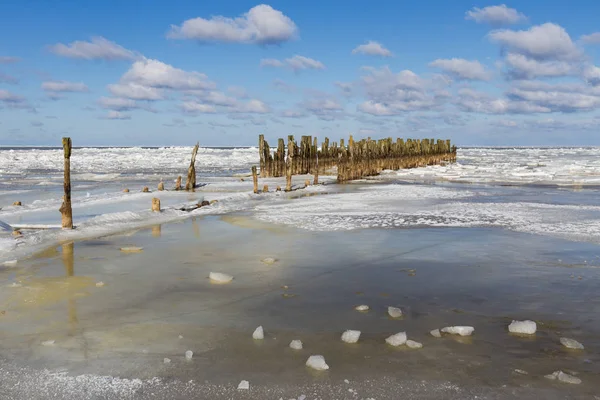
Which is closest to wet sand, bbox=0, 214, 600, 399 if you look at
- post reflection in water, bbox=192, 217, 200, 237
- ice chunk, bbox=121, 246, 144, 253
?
ice chunk, bbox=121, 246, 144, 253

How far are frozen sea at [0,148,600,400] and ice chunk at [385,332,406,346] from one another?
0.21 feet

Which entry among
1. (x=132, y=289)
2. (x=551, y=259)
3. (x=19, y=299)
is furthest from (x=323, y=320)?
(x=551, y=259)

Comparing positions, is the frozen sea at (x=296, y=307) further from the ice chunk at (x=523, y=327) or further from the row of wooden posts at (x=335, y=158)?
the row of wooden posts at (x=335, y=158)

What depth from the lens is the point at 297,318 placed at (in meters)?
5.37

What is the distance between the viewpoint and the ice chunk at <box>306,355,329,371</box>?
411 centimetres

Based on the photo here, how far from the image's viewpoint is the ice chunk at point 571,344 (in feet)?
14.7

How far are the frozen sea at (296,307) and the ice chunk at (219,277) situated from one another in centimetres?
16

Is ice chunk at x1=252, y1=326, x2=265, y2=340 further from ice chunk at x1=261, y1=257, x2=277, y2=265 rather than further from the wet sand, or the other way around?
ice chunk at x1=261, y1=257, x2=277, y2=265

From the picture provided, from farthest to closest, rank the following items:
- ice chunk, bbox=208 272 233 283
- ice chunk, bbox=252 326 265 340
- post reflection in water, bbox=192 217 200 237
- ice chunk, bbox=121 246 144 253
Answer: post reflection in water, bbox=192 217 200 237
ice chunk, bbox=121 246 144 253
ice chunk, bbox=208 272 233 283
ice chunk, bbox=252 326 265 340

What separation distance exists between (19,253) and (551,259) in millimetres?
8876

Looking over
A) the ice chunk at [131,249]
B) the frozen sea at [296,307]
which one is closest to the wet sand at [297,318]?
the frozen sea at [296,307]

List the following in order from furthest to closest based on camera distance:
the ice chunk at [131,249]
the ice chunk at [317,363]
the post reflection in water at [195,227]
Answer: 1. the post reflection in water at [195,227]
2. the ice chunk at [131,249]
3. the ice chunk at [317,363]

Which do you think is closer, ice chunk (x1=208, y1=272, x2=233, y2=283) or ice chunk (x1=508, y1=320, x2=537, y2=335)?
ice chunk (x1=508, y1=320, x2=537, y2=335)

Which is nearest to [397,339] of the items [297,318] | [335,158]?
[297,318]
